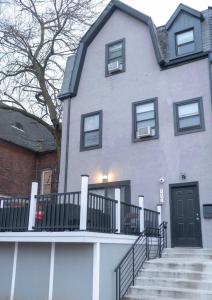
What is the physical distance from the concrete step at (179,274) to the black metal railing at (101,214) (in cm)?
135

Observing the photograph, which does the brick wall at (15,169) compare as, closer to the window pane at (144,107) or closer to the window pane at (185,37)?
the window pane at (144,107)

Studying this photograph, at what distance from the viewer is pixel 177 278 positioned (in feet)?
27.8

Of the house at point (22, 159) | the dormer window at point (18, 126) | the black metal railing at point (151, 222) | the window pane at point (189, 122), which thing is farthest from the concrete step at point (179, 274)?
the dormer window at point (18, 126)

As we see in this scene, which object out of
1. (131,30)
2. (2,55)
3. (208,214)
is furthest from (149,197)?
(2,55)

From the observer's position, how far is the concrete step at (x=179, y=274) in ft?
26.8

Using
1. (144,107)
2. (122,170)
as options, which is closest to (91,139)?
(122,170)

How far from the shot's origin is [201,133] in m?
11.4

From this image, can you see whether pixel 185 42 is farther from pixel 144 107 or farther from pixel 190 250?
pixel 190 250

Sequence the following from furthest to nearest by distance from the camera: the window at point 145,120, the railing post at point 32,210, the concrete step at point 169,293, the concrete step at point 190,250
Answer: the window at point 145,120 → the concrete step at point 190,250 → the railing post at point 32,210 → the concrete step at point 169,293

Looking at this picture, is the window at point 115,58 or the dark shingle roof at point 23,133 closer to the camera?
the window at point 115,58

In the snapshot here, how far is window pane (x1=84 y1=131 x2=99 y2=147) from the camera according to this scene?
45.7ft

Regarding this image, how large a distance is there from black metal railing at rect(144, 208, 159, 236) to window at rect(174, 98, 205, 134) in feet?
9.34

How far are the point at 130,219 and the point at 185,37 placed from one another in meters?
6.91

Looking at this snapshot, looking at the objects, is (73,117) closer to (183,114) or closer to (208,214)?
(183,114)
